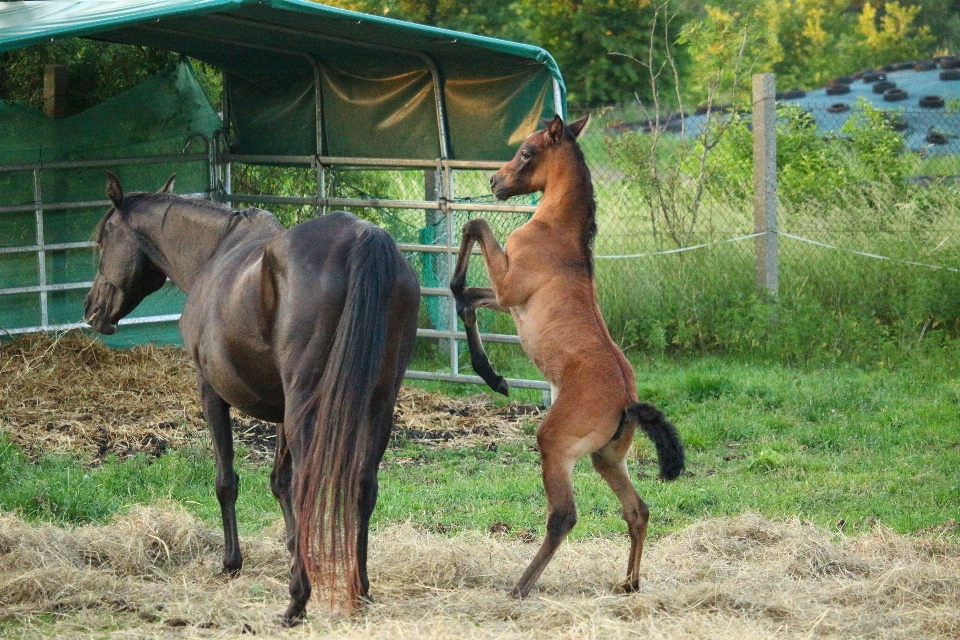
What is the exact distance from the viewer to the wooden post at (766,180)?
9.41 meters

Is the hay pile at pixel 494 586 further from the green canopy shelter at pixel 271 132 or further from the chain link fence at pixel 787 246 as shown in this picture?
the chain link fence at pixel 787 246

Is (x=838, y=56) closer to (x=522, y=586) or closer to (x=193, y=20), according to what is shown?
(x=193, y=20)

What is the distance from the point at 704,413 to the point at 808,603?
3458 mm

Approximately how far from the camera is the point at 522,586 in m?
4.46

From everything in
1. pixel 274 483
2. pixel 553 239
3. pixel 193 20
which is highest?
pixel 193 20

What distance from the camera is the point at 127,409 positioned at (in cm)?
773

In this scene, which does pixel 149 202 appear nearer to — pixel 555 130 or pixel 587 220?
pixel 555 130

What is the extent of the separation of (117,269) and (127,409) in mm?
2603

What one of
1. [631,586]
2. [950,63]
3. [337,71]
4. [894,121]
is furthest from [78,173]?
[950,63]

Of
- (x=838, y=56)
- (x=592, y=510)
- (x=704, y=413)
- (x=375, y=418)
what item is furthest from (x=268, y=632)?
(x=838, y=56)

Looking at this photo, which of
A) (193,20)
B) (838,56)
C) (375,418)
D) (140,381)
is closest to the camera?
(375,418)

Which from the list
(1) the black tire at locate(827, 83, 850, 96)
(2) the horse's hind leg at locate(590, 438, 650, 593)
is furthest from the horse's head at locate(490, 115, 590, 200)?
(1) the black tire at locate(827, 83, 850, 96)

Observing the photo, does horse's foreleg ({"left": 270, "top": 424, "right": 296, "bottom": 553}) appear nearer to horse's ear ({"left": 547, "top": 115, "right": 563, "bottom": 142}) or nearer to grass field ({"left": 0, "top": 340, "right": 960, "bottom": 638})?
grass field ({"left": 0, "top": 340, "right": 960, "bottom": 638})

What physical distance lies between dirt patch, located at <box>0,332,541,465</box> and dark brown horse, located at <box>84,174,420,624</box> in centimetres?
231
